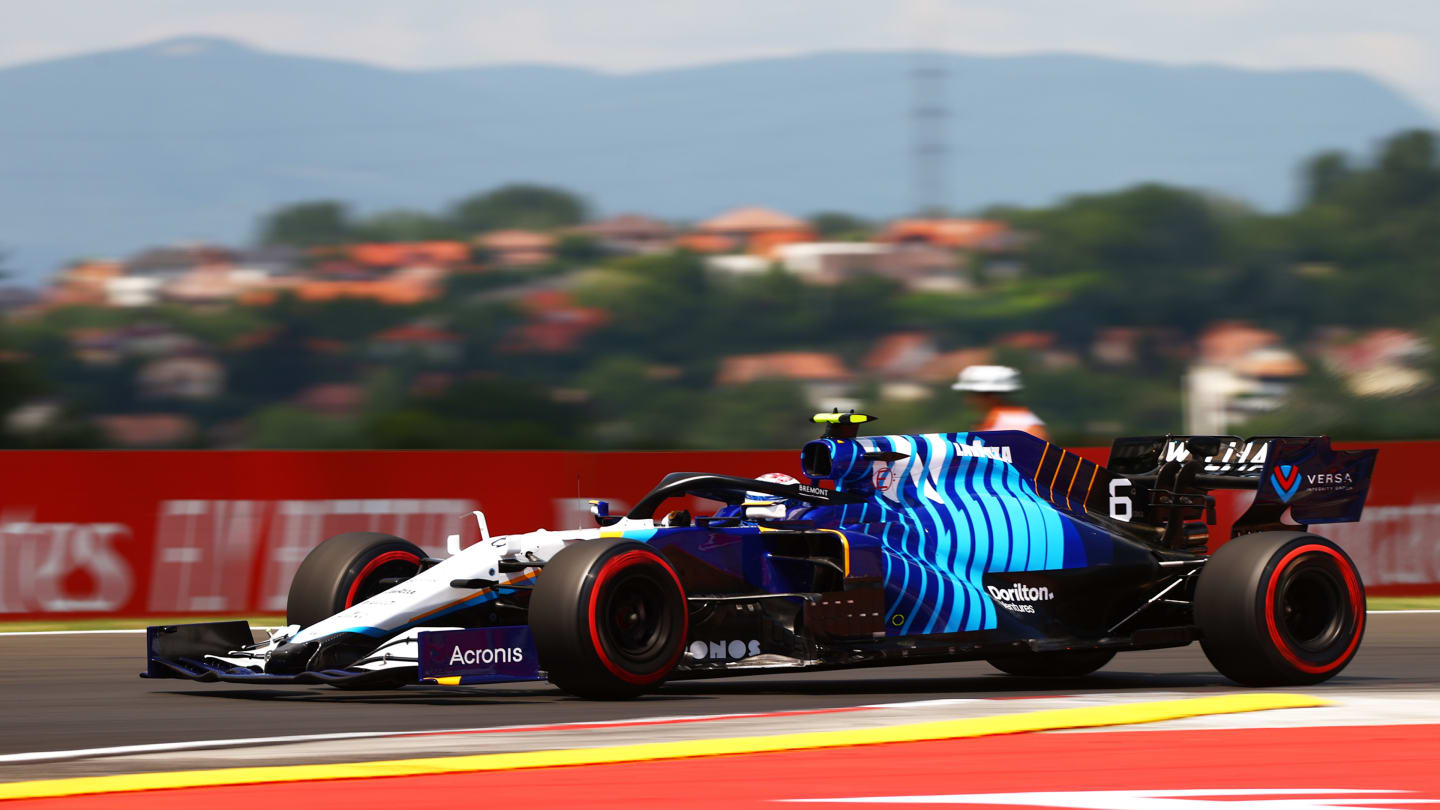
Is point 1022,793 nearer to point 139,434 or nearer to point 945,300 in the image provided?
point 139,434

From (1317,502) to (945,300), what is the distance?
120ft

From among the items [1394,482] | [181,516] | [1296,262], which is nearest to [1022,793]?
[181,516]

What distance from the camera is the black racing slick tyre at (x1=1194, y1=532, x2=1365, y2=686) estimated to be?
959 centimetres

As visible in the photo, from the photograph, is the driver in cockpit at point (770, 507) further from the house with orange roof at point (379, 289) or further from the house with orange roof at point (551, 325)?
the house with orange roof at point (379, 289)

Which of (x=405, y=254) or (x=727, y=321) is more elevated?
(x=405, y=254)

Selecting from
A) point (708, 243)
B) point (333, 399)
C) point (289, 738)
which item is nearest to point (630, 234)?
point (708, 243)

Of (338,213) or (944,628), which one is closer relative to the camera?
(944,628)

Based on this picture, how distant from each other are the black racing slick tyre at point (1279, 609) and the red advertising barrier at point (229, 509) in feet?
18.6

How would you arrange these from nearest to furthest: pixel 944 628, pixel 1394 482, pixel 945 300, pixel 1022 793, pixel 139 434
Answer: pixel 1022 793 < pixel 944 628 < pixel 1394 482 < pixel 139 434 < pixel 945 300

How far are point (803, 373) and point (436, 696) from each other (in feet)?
107

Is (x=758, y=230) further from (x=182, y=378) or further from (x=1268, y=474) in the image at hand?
(x=1268, y=474)

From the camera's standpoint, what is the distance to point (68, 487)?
1494 centimetres

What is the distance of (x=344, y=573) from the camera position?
9.70m

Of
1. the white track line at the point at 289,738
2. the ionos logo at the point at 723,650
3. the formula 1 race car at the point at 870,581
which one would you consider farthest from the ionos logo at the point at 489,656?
the ionos logo at the point at 723,650
